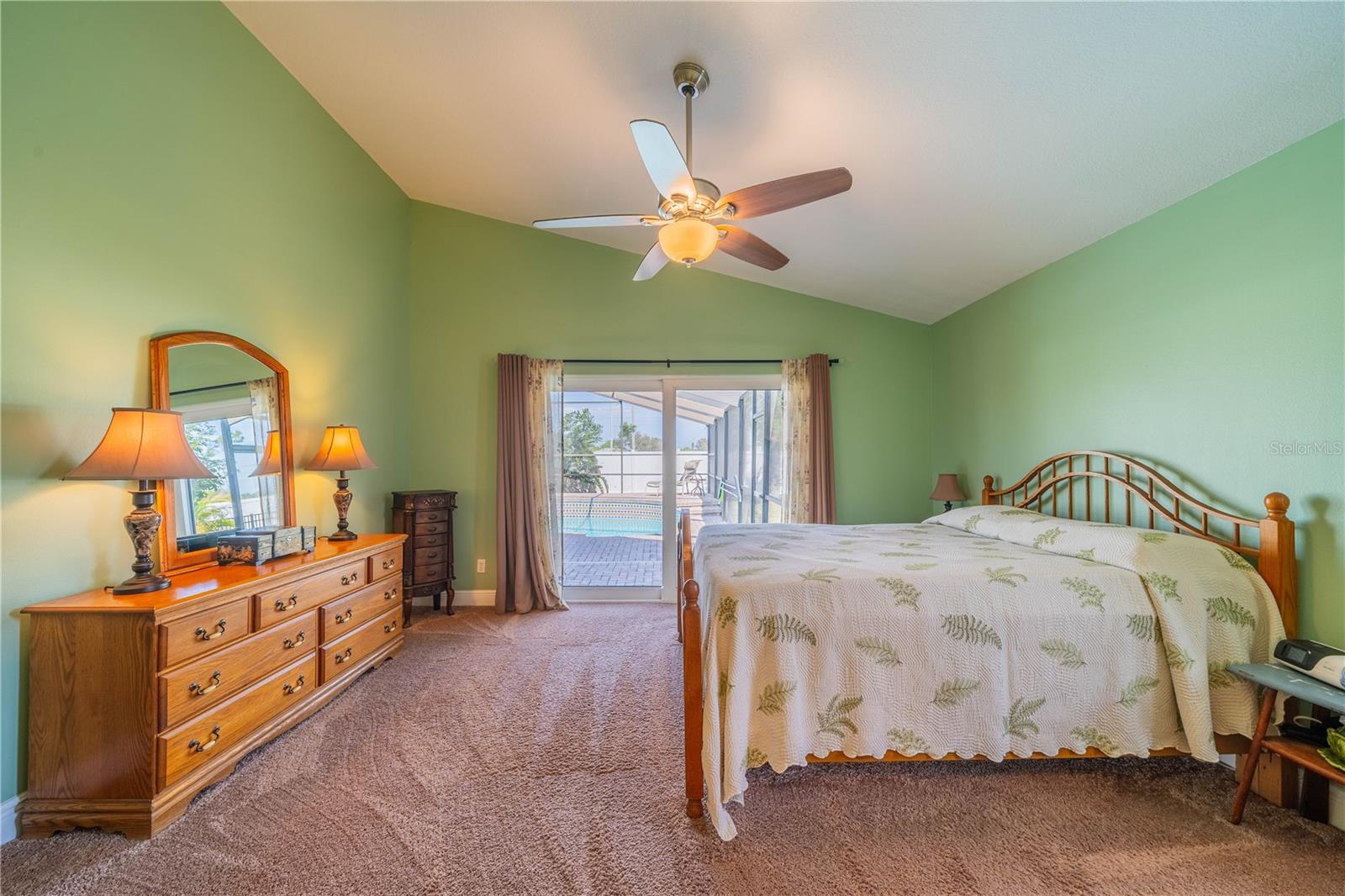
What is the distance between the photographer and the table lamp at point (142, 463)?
5.87 feet

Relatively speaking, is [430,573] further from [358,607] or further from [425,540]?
[358,607]

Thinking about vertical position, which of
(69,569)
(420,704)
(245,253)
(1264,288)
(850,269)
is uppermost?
(850,269)

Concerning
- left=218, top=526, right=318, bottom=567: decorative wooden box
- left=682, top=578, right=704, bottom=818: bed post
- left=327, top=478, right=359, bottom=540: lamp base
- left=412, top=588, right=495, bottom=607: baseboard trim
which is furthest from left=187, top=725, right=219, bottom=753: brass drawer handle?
left=412, top=588, right=495, bottom=607: baseboard trim

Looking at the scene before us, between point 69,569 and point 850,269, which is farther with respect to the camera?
point 850,269

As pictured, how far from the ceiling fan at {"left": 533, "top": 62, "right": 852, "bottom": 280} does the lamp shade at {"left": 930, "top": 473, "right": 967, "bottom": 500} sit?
102 inches

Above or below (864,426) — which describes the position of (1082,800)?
below

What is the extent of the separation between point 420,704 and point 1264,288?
4054mm

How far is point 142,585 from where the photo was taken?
6.26ft

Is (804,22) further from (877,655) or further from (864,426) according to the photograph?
(864,426)

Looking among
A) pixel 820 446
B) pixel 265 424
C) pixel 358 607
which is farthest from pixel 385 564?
pixel 820 446

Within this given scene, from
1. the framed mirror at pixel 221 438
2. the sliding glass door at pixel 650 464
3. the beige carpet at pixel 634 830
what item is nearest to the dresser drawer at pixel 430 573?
the sliding glass door at pixel 650 464

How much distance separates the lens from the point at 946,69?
1.97 meters

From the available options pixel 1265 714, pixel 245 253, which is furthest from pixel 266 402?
pixel 1265 714

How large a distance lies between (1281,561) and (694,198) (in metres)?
2.49
